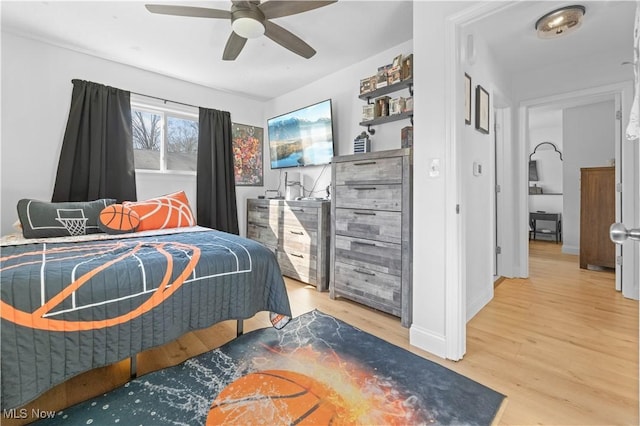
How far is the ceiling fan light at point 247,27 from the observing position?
1873 millimetres

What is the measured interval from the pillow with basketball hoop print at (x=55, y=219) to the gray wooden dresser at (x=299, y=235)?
173 centimetres

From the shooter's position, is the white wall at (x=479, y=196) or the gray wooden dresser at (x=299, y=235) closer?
the white wall at (x=479, y=196)

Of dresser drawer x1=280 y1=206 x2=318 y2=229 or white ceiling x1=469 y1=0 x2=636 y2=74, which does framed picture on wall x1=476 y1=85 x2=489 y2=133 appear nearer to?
white ceiling x1=469 y1=0 x2=636 y2=74

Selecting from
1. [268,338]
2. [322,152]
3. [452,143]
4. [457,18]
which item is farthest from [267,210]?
[457,18]

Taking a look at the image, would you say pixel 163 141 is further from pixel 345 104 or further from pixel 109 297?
pixel 109 297

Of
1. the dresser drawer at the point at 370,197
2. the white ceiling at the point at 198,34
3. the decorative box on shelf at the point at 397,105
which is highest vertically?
the white ceiling at the point at 198,34

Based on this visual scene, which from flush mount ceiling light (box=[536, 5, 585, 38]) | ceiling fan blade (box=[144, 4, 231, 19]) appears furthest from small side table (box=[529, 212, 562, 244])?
ceiling fan blade (box=[144, 4, 231, 19])

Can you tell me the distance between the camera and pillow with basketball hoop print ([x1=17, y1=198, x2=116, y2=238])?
2131mm

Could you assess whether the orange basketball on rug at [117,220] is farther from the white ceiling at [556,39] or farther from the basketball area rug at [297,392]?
the white ceiling at [556,39]

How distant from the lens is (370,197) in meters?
2.38

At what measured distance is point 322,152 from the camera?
3416mm

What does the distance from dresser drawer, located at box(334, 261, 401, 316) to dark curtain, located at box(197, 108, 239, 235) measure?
1863mm

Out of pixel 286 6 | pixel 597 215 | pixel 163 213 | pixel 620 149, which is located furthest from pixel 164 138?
pixel 597 215

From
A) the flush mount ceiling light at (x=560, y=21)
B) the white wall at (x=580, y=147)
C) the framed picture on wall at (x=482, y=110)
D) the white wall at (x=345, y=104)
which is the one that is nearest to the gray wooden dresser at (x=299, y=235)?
the white wall at (x=345, y=104)
